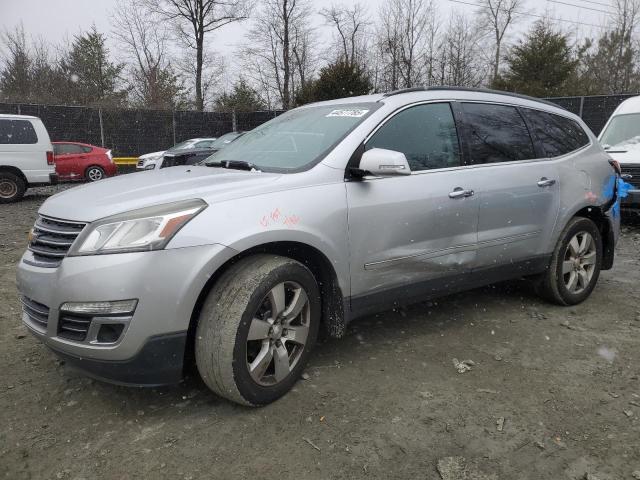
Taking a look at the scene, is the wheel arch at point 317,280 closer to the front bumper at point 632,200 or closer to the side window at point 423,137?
the side window at point 423,137

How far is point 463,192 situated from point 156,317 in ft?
6.94

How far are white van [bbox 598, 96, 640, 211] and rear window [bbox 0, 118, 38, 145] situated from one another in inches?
460

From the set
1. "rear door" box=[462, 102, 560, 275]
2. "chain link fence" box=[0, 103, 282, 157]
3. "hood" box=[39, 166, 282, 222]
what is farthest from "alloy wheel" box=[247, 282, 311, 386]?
"chain link fence" box=[0, 103, 282, 157]

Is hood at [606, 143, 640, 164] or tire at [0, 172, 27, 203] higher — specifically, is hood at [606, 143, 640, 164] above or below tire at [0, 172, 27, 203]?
above

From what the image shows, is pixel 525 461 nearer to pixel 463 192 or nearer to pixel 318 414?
pixel 318 414

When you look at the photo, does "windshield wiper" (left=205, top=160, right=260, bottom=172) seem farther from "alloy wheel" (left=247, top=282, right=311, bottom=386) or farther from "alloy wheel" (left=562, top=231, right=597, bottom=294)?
"alloy wheel" (left=562, top=231, right=597, bottom=294)

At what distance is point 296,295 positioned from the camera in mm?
2727

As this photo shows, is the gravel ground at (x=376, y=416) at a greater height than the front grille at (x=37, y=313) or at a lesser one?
lesser

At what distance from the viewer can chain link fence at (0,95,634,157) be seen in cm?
1953

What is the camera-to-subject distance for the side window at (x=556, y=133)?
4.09m

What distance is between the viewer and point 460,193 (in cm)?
337

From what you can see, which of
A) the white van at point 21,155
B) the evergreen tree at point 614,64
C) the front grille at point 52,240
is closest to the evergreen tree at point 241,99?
the white van at point 21,155

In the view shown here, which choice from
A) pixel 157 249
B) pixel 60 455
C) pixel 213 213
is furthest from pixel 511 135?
pixel 60 455

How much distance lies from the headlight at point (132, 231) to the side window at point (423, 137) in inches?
51.0
